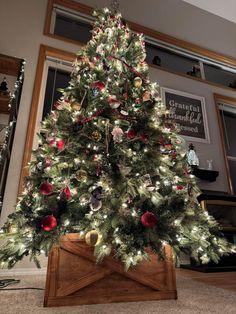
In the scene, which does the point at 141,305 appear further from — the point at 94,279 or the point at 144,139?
the point at 144,139

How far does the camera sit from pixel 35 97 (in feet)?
8.38

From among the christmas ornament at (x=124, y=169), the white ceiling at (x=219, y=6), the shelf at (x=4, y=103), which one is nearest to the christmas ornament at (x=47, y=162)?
the christmas ornament at (x=124, y=169)

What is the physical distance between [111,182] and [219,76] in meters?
3.56

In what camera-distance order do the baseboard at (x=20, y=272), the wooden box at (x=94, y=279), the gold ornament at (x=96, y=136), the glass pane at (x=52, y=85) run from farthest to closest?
1. the glass pane at (x=52, y=85)
2. the baseboard at (x=20, y=272)
3. the gold ornament at (x=96, y=136)
4. the wooden box at (x=94, y=279)

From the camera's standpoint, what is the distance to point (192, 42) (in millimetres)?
Result: 3854

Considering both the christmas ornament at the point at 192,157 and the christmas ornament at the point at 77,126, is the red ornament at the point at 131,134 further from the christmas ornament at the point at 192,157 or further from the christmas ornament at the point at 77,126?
the christmas ornament at the point at 192,157

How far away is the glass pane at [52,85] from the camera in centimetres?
276

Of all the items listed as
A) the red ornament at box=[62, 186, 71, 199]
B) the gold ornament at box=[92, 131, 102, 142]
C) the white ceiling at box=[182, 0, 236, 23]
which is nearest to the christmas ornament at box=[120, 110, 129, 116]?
the gold ornament at box=[92, 131, 102, 142]

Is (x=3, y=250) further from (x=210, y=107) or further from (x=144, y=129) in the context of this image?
(x=210, y=107)

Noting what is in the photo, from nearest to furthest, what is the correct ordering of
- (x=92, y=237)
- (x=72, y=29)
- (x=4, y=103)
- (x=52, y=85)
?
1. (x=92, y=237)
2. (x=4, y=103)
3. (x=52, y=85)
4. (x=72, y=29)

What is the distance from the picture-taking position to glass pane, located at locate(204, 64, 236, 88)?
3.92 meters

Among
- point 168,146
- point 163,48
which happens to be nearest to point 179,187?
point 168,146

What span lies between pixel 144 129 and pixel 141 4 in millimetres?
3076

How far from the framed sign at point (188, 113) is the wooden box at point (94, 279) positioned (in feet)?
7.53
